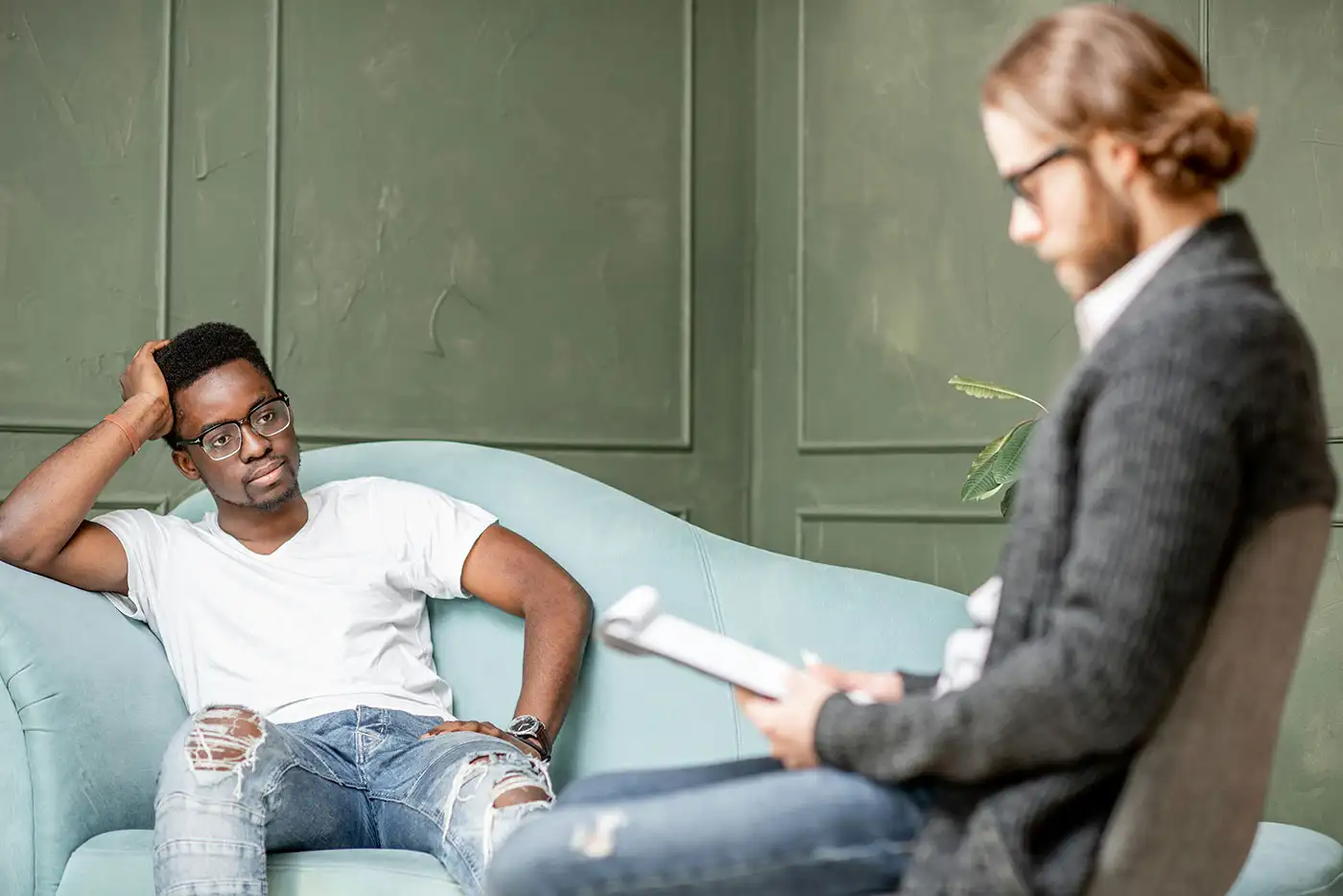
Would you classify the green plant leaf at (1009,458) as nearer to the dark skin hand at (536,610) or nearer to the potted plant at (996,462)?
the potted plant at (996,462)

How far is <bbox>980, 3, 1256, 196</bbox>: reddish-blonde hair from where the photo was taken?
94 cm

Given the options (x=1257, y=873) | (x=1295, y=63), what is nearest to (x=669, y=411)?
(x=1295, y=63)

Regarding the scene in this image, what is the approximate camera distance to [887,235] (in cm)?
362

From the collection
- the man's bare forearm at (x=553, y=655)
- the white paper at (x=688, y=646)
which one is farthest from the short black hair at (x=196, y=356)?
the white paper at (x=688, y=646)

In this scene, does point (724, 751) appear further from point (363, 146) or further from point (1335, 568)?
point (363, 146)

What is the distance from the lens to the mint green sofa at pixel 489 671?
5.60ft

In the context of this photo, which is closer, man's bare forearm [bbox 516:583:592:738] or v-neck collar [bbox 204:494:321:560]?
man's bare forearm [bbox 516:583:592:738]

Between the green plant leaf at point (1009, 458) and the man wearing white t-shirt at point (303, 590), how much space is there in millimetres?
754

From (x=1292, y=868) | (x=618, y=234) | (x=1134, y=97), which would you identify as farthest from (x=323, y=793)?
(x=618, y=234)

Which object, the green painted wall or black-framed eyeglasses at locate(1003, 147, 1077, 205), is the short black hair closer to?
the green painted wall

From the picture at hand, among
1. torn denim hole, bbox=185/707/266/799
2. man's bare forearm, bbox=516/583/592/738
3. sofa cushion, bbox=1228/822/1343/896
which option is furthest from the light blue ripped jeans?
sofa cushion, bbox=1228/822/1343/896

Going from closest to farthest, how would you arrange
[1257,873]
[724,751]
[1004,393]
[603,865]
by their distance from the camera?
[603,865] → [1257,873] → [724,751] → [1004,393]

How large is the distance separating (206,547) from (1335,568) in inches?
83.8

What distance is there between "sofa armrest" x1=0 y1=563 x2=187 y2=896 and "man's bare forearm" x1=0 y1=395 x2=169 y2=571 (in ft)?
0.16
